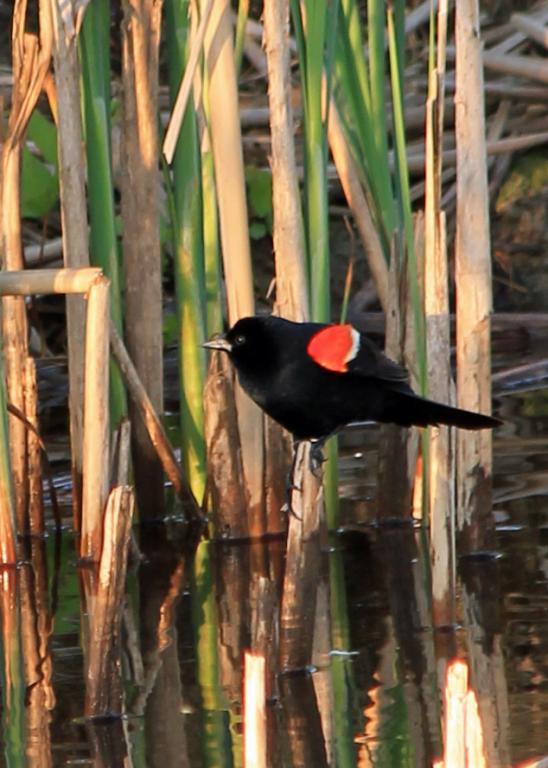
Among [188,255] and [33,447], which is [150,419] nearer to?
[33,447]

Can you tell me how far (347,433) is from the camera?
6527 mm

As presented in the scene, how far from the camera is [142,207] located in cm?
502

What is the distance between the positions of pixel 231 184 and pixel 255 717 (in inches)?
92.0

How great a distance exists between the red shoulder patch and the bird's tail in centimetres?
18

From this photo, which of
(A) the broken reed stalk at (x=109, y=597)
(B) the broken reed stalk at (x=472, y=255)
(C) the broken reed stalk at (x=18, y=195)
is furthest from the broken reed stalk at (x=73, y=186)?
(A) the broken reed stalk at (x=109, y=597)

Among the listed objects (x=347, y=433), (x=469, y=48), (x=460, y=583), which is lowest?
(x=460, y=583)

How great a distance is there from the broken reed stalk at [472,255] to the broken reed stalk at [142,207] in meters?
1.00

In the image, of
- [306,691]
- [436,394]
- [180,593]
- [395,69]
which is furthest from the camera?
[180,593]

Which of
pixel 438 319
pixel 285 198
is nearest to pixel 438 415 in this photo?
pixel 438 319

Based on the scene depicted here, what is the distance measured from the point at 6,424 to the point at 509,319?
350 cm

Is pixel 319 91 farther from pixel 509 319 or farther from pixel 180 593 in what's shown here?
pixel 509 319

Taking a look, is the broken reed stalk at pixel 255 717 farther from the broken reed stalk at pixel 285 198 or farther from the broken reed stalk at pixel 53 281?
the broken reed stalk at pixel 285 198

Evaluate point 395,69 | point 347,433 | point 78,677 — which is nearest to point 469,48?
point 395,69

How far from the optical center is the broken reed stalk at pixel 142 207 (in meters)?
4.86
